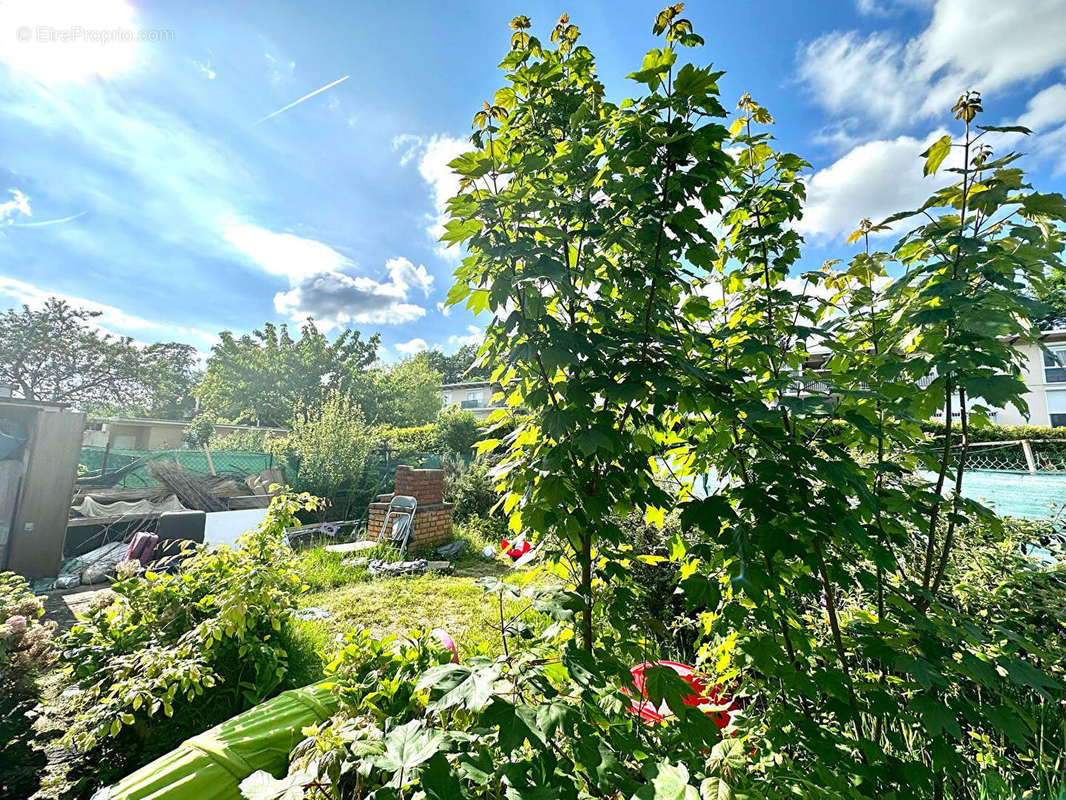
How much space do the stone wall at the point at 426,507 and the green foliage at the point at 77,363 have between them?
19.5 metres

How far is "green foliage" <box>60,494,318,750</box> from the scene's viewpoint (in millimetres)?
1889

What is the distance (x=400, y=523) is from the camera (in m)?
7.42

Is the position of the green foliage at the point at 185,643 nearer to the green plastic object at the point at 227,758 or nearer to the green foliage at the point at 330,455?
the green plastic object at the point at 227,758

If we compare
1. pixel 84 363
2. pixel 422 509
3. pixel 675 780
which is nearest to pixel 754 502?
pixel 675 780

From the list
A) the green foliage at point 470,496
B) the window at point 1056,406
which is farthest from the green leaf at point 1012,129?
the window at point 1056,406

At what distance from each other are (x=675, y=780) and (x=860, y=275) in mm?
1841

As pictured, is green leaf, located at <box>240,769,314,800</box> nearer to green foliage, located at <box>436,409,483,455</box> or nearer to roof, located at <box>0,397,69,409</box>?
roof, located at <box>0,397,69,409</box>

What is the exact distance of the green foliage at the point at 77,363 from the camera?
21.1 meters

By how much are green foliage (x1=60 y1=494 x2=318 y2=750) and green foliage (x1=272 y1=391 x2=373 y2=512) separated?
7.32 m

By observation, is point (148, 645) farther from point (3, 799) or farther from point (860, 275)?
point (860, 275)

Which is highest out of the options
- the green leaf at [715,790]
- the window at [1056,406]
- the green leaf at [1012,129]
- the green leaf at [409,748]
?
the window at [1056,406]

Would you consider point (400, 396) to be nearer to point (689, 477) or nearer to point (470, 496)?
point (470, 496)

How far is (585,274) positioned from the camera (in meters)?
1.48

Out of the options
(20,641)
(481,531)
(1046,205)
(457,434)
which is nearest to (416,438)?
(457,434)
